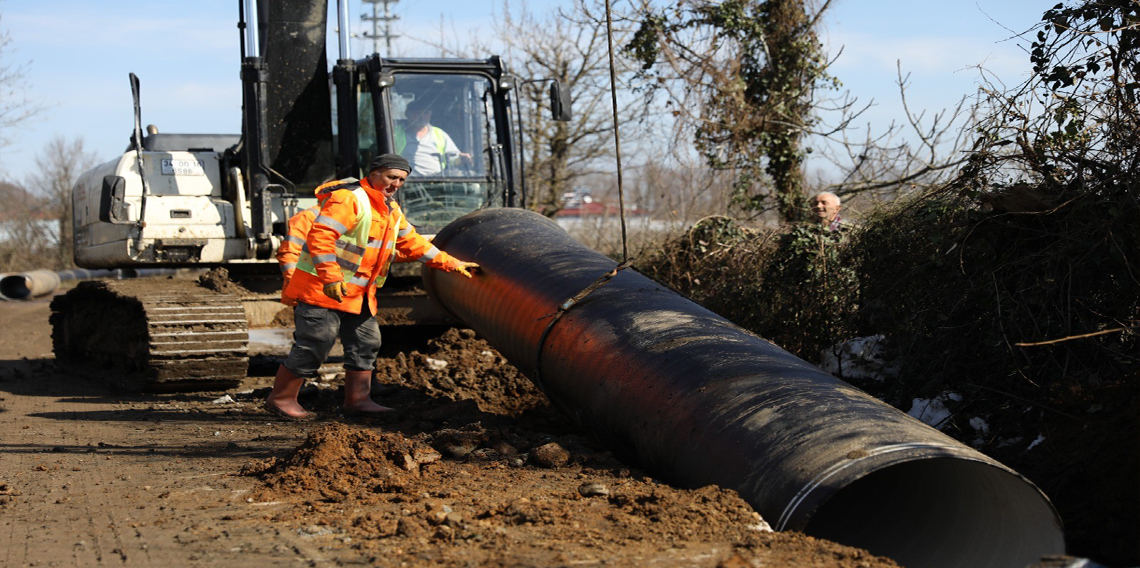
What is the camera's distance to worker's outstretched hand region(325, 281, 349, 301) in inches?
245

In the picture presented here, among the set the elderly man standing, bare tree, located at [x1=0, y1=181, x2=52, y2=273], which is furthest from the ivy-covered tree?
bare tree, located at [x1=0, y1=181, x2=52, y2=273]

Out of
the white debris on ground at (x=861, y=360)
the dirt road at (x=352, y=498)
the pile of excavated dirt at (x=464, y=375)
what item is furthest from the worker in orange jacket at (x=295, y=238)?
the white debris on ground at (x=861, y=360)

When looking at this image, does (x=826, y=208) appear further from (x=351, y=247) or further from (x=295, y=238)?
(x=295, y=238)

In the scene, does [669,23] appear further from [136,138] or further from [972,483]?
[972,483]

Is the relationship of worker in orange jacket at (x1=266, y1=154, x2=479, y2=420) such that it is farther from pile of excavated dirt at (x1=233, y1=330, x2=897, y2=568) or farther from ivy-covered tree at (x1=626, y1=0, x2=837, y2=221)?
ivy-covered tree at (x1=626, y1=0, x2=837, y2=221)

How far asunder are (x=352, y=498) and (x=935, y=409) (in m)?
3.02

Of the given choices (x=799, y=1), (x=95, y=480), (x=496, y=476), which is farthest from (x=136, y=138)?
(x=799, y=1)

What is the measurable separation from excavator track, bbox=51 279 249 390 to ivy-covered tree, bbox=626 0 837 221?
19.2ft

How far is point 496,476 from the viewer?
181 inches

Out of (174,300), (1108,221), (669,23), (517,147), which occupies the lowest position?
(174,300)

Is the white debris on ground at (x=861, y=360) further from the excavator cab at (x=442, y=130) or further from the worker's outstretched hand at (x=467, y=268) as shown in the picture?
the excavator cab at (x=442, y=130)

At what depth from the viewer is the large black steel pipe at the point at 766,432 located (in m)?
3.79

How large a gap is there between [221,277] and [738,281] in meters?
4.17

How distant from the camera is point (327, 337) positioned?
6.38 m
